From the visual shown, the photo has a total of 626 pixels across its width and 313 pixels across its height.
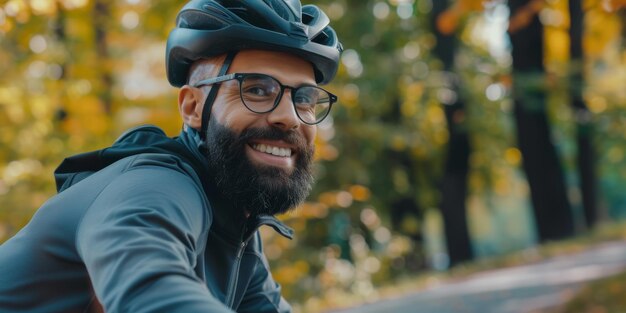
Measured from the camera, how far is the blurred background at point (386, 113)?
31.0 feet

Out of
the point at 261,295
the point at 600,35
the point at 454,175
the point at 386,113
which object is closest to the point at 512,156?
the point at 454,175

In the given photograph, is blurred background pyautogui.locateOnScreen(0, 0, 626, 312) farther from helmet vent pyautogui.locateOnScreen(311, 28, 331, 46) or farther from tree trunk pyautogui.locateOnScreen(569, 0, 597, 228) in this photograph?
helmet vent pyautogui.locateOnScreen(311, 28, 331, 46)

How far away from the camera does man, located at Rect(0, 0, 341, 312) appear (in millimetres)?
1795

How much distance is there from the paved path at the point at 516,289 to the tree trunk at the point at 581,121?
11.5 ft

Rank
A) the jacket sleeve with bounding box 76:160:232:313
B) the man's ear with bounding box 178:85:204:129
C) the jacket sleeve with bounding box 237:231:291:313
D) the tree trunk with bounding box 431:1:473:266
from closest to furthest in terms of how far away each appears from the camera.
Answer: the jacket sleeve with bounding box 76:160:232:313
the man's ear with bounding box 178:85:204:129
the jacket sleeve with bounding box 237:231:291:313
the tree trunk with bounding box 431:1:473:266

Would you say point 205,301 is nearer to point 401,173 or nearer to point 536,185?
point 536,185

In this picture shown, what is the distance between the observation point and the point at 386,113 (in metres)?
19.1

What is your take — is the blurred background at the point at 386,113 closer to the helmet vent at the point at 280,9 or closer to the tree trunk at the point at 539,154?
the tree trunk at the point at 539,154

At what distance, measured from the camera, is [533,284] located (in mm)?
10422

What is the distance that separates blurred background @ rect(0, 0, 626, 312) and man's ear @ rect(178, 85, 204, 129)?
2.93 m

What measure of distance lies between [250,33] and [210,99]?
27cm

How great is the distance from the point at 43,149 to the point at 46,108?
724 mm

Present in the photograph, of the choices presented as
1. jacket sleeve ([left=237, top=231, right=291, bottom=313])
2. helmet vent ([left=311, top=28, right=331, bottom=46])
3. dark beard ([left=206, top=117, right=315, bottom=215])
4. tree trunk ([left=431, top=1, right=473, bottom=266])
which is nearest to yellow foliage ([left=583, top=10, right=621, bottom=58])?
tree trunk ([left=431, top=1, right=473, bottom=266])

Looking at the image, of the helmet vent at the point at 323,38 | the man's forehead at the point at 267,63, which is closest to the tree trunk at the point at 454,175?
the helmet vent at the point at 323,38
